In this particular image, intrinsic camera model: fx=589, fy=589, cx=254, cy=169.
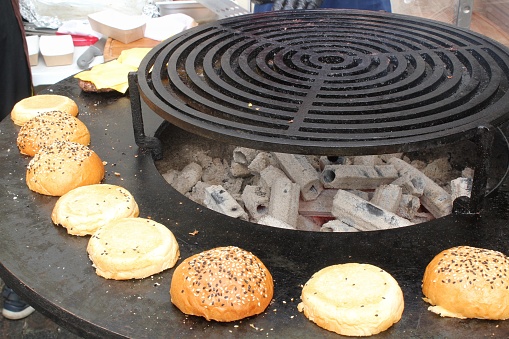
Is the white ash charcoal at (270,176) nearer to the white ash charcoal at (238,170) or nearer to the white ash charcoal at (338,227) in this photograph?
the white ash charcoal at (238,170)

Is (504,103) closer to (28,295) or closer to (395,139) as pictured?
(395,139)

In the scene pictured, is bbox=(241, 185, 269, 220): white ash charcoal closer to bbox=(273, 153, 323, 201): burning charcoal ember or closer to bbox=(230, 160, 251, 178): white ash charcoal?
bbox=(273, 153, 323, 201): burning charcoal ember

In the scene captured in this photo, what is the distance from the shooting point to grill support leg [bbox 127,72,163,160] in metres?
2.49

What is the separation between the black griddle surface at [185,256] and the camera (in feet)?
5.62

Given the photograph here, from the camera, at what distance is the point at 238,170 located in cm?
320

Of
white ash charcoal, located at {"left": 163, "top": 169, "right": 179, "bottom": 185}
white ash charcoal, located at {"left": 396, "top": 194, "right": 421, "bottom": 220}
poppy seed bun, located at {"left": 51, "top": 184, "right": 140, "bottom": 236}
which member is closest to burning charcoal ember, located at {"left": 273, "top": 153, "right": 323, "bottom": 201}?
white ash charcoal, located at {"left": 396, "top": 194, "right": 421, "bottom": 220}

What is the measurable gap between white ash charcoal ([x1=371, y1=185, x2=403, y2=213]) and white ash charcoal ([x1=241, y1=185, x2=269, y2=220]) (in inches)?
20.3

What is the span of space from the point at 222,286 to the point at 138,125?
1068 mm

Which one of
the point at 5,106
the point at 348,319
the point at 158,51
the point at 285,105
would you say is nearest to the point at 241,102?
the point at 285,105

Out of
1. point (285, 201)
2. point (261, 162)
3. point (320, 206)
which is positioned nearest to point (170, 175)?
point (261, 162)

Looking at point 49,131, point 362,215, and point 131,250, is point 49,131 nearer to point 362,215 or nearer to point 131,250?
point 131,250

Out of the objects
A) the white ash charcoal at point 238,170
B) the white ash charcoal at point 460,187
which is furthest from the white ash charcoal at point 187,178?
the white ash charcoal at point 460,187

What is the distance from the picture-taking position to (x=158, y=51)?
2785 millimetres

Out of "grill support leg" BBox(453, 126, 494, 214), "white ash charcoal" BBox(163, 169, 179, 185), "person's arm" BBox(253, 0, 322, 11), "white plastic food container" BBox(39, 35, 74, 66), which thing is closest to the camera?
"grill support leg" BBox(453, 126, 494, 214)
